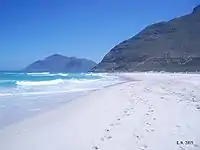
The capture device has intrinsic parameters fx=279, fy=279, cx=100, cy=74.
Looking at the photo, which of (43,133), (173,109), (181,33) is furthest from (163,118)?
(181,33)

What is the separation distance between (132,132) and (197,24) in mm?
168028

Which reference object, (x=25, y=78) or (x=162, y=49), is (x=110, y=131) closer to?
(x=25, y=78)

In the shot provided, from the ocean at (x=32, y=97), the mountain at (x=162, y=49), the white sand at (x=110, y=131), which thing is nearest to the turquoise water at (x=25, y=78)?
the ocean at (x=32, y=97)

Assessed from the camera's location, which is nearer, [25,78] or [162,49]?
[25,78]

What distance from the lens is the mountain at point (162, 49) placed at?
12625 centimetres

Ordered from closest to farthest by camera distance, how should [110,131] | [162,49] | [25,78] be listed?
[110,131]
[25,78]
[162,49]

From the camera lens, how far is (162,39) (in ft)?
543

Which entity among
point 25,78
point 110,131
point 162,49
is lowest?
point 25,78

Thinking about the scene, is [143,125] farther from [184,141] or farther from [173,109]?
[173,109]

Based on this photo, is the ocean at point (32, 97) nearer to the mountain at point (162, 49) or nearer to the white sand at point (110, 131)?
the white sand at point (110, 131)

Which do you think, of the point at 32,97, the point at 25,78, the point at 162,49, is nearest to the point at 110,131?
the point at 32,97

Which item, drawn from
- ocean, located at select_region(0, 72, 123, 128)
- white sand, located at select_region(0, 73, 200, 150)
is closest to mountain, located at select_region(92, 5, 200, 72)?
ocean, located at select_region(0, 72, 123, 128)

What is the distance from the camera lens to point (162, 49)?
153250 millimetres

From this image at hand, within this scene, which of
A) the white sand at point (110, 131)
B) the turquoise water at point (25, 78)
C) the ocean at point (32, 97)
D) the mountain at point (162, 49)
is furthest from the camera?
the mountain at point (162, 49)
